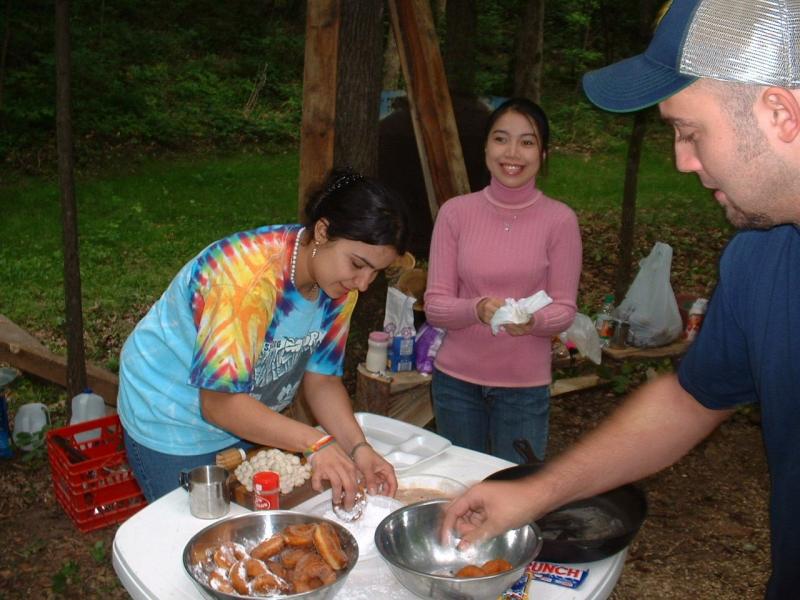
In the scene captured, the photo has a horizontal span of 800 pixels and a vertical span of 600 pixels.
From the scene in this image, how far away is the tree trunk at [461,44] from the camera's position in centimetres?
770

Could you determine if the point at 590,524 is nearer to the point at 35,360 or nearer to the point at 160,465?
the point at 160,465

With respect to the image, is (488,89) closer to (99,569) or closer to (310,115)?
(310,115)

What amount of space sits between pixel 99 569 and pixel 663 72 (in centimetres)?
316

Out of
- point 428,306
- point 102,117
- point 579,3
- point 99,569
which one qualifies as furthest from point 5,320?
point 579,3

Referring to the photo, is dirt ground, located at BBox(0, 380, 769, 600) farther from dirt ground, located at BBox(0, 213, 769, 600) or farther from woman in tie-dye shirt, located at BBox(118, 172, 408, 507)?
woman in tie-dye shirt, located at BBox(118, 172, 408, 507)

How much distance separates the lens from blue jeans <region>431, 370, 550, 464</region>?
3266 millimetres

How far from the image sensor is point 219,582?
1771mm

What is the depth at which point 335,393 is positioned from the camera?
2568mm

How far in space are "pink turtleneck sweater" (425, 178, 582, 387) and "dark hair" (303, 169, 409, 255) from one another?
826 millimetres

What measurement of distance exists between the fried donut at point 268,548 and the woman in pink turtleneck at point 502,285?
1.42 m

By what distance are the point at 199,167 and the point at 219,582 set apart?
11485 millimetres

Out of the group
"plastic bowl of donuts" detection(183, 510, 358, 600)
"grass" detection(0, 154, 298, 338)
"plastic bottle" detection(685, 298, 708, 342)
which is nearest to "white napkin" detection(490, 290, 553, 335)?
"plastic bowl of donuts" detection(183, 510, 358, 600)

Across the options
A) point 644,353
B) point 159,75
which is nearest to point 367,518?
point 644,353

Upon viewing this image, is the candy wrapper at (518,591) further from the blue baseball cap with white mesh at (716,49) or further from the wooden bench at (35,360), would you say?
the wooden bench at (35,360)
